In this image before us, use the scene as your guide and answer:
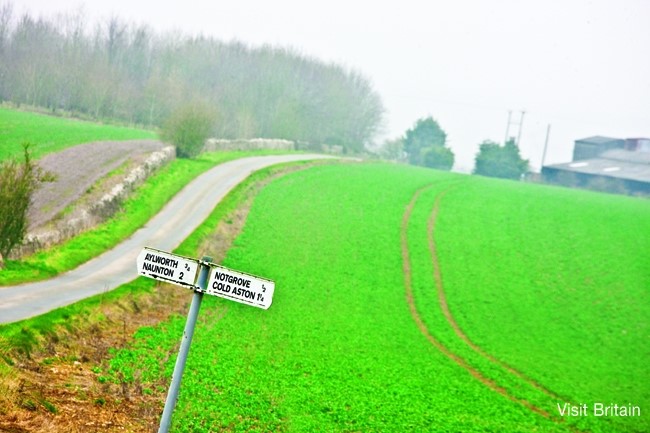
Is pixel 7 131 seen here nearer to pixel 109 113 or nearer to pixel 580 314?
pixel 109 113

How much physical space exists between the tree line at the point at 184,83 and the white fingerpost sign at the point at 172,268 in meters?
60.6

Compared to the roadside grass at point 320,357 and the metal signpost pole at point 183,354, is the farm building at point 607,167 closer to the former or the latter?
the roadside grass at point 320,357

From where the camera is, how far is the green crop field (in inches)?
845

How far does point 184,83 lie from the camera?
111812mm

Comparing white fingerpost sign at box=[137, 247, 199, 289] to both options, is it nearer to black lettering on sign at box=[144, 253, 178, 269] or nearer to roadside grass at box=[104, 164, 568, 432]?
black lettering on sign at box=[144, 253, 178, 269]

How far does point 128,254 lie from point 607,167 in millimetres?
90708

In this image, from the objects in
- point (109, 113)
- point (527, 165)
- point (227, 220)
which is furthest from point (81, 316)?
point (527, 165)

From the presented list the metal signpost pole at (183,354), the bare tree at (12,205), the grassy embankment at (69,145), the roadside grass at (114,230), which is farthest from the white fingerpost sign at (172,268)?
the bare tree at (12,205)

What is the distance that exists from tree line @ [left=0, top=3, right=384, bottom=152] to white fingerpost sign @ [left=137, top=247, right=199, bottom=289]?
6063 centimetres

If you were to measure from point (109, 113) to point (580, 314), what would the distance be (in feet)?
215

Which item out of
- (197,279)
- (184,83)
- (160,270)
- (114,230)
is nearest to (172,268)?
(160,270)

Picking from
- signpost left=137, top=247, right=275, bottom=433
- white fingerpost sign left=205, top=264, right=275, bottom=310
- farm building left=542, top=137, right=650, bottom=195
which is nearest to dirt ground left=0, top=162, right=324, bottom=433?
signpost left=137, top=247, right=275, bottom=433

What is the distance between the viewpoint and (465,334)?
34.3m

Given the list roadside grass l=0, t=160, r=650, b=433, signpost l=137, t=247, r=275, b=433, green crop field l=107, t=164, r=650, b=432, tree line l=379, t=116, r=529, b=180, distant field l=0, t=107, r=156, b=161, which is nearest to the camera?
signpost l=137, t=247, r=275, b=433
